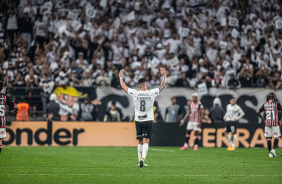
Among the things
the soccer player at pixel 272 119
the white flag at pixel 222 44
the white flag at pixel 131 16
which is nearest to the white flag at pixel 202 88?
the white flag at pixel 222 44

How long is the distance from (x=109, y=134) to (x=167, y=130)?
9.05 ft

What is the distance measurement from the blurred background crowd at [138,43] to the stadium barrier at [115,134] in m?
1.50

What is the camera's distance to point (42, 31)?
2939 cm

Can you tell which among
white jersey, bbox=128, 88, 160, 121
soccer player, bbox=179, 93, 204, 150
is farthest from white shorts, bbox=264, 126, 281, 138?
A: white jersey, bbox=128, 88, 160, 121

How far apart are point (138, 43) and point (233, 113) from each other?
6.87 meters

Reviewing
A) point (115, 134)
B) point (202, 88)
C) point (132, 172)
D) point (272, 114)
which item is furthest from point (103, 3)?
point (132, 172)

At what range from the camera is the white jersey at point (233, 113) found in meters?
25.0

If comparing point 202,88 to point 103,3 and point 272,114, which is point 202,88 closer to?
point 272,114

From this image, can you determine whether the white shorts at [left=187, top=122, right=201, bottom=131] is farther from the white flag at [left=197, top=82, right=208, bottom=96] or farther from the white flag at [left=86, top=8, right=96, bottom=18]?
the white flag at [left=86, top=8, right=96, bottom=18]

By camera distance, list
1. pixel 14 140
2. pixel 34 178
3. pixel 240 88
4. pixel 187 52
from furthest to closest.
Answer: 1. pixel 187 52
2. pixel 240 88
3. pixel 14 140
4. pixel 34 178

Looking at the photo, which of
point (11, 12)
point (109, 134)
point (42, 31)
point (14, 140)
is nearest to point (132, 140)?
point (109, 134)

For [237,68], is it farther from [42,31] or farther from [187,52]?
[42,31]

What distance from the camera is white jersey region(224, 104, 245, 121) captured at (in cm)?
2497

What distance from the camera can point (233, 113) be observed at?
25.0 m
